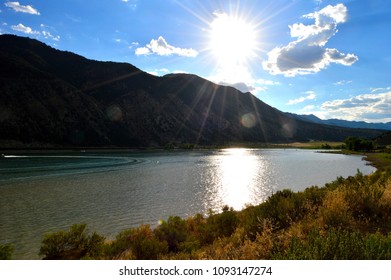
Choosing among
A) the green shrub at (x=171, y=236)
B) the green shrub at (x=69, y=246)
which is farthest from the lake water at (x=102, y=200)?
the green shrub at (x=171, y=236)

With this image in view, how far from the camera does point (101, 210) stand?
27344mm

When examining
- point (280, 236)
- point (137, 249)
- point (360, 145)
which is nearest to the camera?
point (280, 236)

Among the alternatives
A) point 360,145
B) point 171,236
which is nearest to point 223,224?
point 171,236

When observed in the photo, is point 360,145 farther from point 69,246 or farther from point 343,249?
point 343,249

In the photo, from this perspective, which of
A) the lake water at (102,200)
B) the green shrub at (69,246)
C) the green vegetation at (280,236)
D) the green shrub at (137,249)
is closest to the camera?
the green vegetation at (280,236)

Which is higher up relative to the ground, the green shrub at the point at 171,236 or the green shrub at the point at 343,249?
the green shrub at the point at 343,249

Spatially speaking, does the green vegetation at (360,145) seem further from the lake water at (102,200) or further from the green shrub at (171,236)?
the green shrub at (171,236)

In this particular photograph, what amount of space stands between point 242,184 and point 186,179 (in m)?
9.08

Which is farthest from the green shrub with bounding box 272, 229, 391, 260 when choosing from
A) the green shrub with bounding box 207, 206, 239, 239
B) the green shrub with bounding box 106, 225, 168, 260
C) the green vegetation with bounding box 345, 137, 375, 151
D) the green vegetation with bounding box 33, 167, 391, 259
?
the green vegetation with bounding box 345, 137, 375, 151

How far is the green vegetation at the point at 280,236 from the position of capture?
7027 mm

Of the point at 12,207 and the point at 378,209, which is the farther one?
the point at 12,207

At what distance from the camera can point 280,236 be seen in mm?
9680
